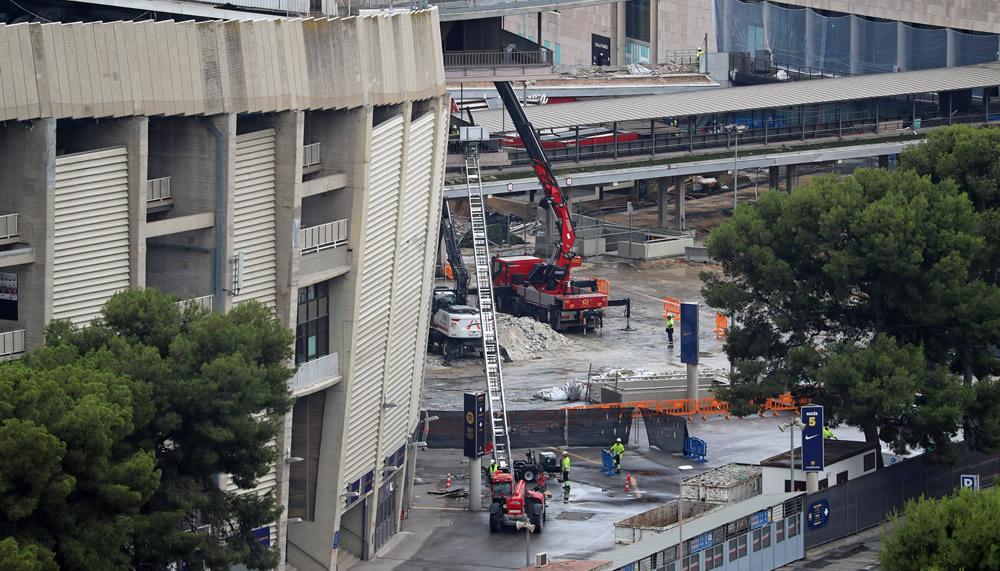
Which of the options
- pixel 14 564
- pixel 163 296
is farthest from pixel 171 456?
pixel 14 564

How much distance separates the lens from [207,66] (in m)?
53.5

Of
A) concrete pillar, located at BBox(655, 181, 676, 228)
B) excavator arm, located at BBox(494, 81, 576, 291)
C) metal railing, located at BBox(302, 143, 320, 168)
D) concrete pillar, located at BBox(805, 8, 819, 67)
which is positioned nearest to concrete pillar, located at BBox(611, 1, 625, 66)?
concrete pillar, located at BBox(805, 8, 819, 67)

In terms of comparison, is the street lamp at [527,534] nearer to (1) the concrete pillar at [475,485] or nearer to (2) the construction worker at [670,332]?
(1) the concrete pillar at [475,485]

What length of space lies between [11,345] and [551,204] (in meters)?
58.6

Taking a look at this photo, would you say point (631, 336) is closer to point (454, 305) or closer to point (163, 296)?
point (454, 305)

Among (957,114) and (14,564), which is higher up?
(957,114)

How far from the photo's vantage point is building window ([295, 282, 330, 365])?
61.1 m

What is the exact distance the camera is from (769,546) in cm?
6550

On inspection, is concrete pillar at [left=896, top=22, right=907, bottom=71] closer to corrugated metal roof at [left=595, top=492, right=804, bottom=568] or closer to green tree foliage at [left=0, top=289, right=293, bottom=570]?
corrugated metal roof at [left=595, top=492, right=804, bottom=568]

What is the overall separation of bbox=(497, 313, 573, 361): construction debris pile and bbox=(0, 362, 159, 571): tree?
2086 inches

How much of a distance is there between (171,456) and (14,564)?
8090mm

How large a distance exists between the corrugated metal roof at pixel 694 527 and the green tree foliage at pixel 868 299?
6.65m

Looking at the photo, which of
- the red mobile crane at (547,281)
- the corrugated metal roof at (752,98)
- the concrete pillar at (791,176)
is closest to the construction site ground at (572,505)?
the red mobile crane at (547,281)

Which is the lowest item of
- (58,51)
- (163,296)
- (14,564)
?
(14,564)
